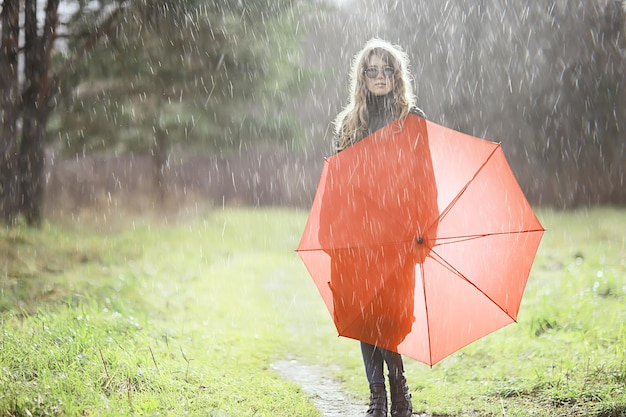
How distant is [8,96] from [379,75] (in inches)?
278

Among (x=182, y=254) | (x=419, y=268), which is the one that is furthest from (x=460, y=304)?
(x=182, y=254)

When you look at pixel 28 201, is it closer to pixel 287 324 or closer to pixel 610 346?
pixel 287 324

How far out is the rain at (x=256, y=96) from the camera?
10.2 m

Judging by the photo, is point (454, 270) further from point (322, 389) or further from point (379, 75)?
point (322, 389)

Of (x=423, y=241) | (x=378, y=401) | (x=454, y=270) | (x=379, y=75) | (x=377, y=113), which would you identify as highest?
(x=379, y=75)

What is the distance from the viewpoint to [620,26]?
15211mm

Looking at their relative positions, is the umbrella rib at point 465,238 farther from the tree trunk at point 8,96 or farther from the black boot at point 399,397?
the tree trunk at point 8,96

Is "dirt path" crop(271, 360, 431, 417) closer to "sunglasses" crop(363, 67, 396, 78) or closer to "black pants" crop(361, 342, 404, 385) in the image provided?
"black pants" crop(361, 342, 404, 385)

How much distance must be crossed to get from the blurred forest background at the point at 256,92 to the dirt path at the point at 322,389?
19.8 ft

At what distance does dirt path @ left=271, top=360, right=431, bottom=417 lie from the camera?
4699 mm

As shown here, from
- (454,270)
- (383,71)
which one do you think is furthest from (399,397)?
(383,71)

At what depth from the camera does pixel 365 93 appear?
164 inches

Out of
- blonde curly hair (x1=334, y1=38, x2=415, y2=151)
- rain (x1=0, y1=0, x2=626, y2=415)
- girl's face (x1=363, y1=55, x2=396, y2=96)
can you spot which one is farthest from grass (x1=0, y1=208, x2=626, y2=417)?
girl's face (x1=363, y1=55, x2=396, y2=96)

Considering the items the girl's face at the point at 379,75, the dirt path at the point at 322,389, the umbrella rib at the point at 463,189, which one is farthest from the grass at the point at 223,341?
the girl's face at the point at 379,75
